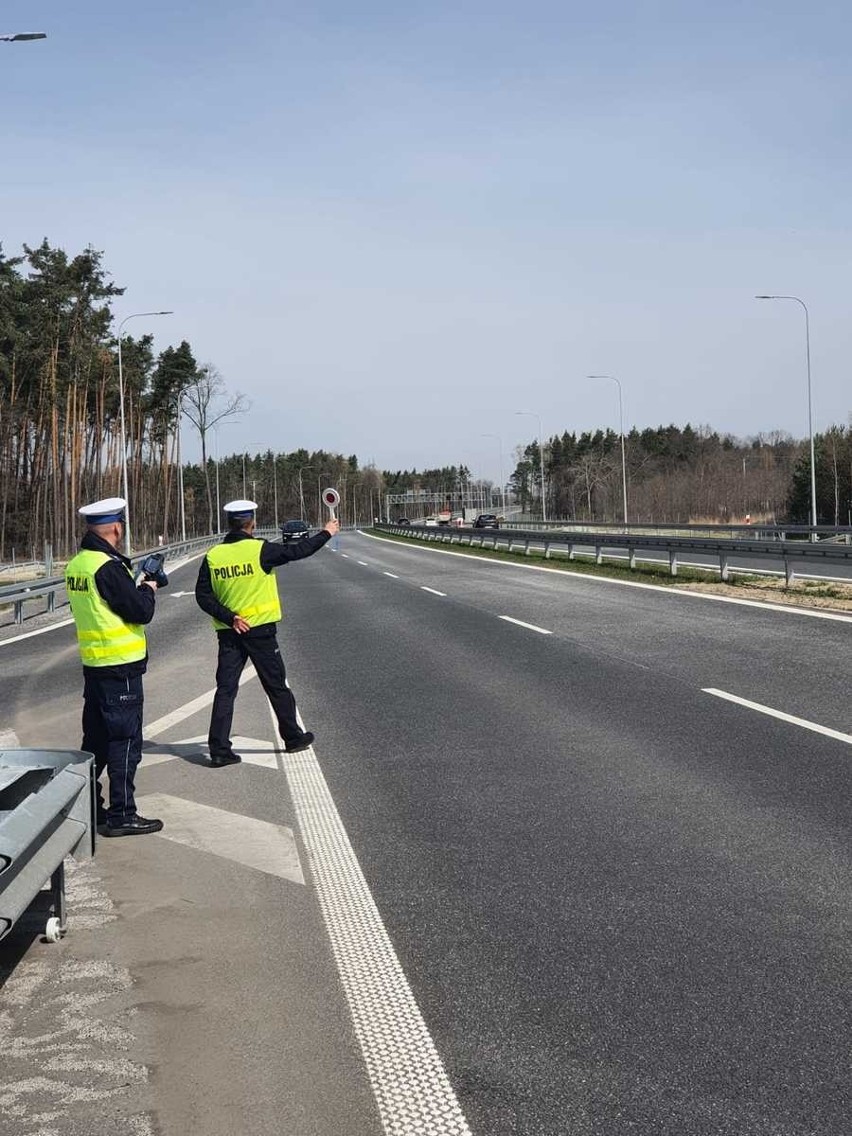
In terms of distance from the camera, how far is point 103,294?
2392 inches

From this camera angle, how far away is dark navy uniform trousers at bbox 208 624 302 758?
25.8ft

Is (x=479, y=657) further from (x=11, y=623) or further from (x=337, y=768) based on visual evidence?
(x=11, y=623)

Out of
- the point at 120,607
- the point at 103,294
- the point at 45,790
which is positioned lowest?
the point at 45,790

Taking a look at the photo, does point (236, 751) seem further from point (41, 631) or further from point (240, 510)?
point (41, 631)

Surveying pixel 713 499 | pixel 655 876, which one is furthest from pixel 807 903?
pixel 713 499

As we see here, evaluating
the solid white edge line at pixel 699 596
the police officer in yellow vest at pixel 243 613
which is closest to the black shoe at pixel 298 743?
the police officer in yellow vest at pixel 243 613

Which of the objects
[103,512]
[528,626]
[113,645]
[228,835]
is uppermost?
[103,512]

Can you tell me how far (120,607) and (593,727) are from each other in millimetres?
4187

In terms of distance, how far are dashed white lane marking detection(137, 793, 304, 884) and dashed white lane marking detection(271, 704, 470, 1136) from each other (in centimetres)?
14

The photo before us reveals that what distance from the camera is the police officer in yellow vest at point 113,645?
6184mm

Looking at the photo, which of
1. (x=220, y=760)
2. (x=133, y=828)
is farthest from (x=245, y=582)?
(x=133, y=828)

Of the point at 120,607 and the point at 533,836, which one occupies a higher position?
the point at 120,607

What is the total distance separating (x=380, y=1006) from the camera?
3.83 m

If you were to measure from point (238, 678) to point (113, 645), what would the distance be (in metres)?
1.85
